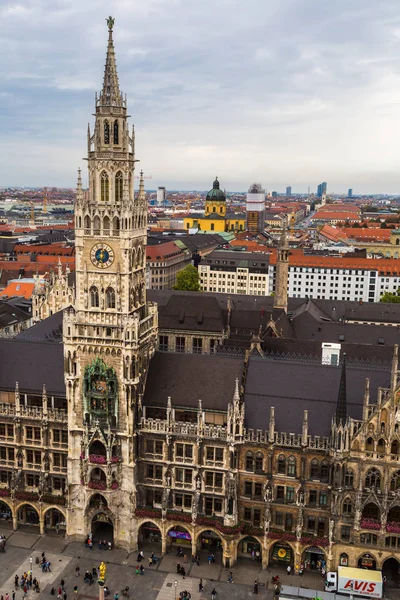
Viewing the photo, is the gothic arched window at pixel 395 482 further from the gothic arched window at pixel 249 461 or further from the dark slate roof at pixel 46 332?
the dark slate roof at pixel 46 332

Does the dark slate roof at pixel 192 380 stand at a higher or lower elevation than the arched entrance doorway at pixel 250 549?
higher

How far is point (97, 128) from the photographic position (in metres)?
70.9

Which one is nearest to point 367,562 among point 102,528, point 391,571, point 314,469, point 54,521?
point 391,571

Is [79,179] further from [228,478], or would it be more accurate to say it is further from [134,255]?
[228,478]

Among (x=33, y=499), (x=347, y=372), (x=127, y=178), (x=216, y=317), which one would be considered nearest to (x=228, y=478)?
(x=347, y=372)

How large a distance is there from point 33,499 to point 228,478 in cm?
2457

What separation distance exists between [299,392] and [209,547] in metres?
21.7

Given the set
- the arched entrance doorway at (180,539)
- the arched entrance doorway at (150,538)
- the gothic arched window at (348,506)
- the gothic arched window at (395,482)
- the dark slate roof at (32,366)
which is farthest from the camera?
the dark slate roof at (32,366)

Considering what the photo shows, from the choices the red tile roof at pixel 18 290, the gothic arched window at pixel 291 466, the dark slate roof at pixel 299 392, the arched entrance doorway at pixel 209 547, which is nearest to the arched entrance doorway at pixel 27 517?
the arched entrance doorway at pixel 209 547

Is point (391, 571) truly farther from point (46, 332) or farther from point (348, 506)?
point (46, 332)

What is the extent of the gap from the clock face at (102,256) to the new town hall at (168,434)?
160mm

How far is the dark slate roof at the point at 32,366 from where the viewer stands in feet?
256

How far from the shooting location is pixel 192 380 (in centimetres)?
7488

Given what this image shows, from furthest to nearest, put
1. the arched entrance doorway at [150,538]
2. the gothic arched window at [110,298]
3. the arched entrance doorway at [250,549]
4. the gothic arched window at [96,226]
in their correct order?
1. the arched entrance doorway at [150,538]
2. the arched entrance doorway at [250,549]
3. the gothic arched window at [110,298]
4. the gothic arched window at [96,226]
